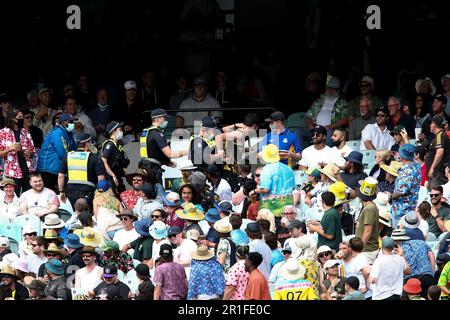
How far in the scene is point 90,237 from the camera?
86.6 feet

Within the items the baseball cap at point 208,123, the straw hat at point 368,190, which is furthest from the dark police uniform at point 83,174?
the straw hat at point 368,190

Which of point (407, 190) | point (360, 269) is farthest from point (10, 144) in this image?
point (360, 269)

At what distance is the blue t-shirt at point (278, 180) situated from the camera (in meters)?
27.6

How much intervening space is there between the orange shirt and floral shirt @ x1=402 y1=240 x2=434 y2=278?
179 centimetres

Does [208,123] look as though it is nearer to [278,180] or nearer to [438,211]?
[278,180]

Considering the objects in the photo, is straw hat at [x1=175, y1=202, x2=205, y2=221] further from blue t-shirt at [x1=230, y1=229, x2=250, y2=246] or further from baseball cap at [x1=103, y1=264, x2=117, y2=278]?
baseball cap at [x1=103, y1=264, x2=117, y2=278]

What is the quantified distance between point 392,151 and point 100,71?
6.12 m

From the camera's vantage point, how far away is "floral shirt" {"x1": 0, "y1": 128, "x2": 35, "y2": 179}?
98.1 feet

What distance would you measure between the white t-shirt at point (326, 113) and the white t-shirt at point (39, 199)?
14.2 feet

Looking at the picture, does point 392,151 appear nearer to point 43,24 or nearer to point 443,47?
point 443,47

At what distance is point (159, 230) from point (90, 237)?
84cm

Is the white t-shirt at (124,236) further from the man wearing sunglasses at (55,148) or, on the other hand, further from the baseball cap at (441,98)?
the baseball cap at (441,98)

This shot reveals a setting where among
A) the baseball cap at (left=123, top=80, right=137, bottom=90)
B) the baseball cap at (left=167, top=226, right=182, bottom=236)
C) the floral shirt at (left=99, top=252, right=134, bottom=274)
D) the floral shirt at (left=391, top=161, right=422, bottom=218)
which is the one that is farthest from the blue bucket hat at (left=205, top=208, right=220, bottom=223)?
the baseball cap at (left=123, top=80, right=137, bottom=90)
